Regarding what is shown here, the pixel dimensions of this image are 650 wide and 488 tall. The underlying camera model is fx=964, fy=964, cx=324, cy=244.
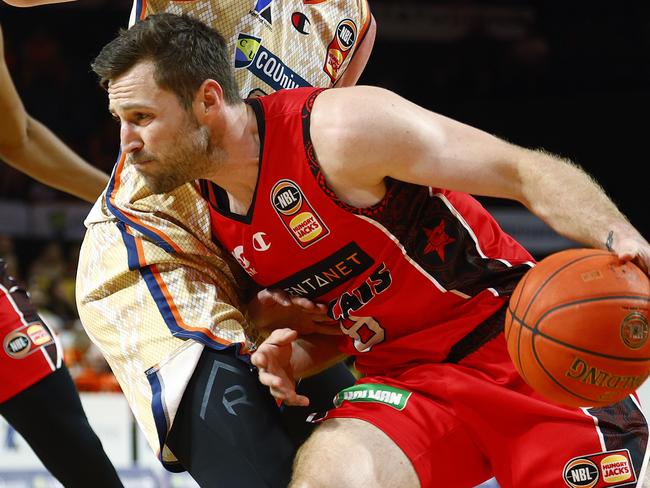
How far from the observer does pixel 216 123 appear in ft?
8.87

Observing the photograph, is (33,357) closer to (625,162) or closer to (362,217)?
(362,217)

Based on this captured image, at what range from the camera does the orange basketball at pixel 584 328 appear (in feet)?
7.20

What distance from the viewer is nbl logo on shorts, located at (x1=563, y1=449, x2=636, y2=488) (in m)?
2.65

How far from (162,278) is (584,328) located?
1.22 metres

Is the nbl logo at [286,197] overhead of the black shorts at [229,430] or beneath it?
overhead

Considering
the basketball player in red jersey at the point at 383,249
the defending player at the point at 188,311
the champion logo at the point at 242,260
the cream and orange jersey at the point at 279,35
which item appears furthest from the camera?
the cream and orange jersey at the point at 279,35

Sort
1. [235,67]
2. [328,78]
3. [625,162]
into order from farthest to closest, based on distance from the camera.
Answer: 1. [625,162]
2. [328,78]
3. [235,67]

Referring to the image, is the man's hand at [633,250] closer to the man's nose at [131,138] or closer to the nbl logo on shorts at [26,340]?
the man's nose at [131,138]

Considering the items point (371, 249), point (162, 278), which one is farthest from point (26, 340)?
point (371, 249)

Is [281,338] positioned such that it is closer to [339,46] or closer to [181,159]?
[181,159]

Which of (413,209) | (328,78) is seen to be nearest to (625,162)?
(328,78)

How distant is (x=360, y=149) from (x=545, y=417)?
3.03 ft

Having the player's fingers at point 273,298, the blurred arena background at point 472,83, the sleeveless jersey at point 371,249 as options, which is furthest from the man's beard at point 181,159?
the blurred arena background at point 472,83

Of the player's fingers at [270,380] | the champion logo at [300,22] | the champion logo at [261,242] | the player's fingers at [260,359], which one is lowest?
the player's fingers at [270,380]
